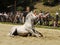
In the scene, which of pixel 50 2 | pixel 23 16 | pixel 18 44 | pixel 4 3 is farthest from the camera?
pixel 50 2

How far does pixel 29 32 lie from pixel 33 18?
71 cm

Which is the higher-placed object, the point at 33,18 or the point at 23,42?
the point at 33,18

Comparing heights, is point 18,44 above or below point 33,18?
below

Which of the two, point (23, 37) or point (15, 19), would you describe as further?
point (15, 19)

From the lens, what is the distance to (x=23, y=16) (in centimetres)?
2388

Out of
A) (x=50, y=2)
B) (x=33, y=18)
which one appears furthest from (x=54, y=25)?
(x=50, y=2)

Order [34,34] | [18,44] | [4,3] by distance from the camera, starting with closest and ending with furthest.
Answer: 1. [18,44]
2. [34,34]
3. [4,3]

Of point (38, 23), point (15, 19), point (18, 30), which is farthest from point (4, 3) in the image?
point (18, 30)

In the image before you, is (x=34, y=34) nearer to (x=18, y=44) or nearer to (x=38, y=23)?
(x=18, y=44)

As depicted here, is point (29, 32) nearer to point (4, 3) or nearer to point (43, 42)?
point (43, 42)

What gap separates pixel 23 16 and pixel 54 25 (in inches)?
148

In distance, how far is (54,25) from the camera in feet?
69.2

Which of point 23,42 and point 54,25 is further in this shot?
point 54,25

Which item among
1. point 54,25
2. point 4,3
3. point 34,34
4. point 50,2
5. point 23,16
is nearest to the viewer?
point 34,34
